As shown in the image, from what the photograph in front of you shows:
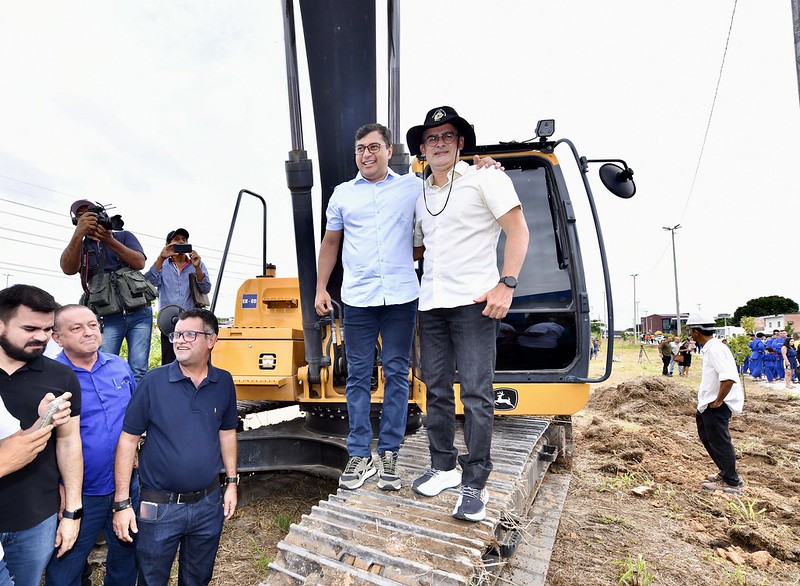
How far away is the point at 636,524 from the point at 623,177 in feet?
9.87

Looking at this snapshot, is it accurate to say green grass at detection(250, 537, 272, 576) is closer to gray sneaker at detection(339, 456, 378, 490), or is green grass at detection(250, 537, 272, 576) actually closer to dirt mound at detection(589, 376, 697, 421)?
gray sneaker at detection(339, 456, 378, 490)

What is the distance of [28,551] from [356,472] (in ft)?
4.42

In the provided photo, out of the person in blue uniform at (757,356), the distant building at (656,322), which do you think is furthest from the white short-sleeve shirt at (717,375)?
the distant building at (656,322)

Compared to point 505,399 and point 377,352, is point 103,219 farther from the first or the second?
point 505,399

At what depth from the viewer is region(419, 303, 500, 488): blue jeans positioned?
88.6 inches

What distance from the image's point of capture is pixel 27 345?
1987 mm

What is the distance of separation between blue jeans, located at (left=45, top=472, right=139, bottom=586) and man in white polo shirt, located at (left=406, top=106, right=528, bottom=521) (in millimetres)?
1436

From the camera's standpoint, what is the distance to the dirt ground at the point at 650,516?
3.49 meters

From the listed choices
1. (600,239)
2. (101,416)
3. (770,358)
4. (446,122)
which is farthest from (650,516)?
(770,358)

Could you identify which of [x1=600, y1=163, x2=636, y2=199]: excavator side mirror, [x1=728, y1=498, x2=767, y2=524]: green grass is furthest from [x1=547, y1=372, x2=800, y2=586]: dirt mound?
[x1=600, y1=163, x2=636, y2=199]: excavator side mirror

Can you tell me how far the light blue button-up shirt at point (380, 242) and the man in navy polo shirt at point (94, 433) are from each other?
1254 millimetres

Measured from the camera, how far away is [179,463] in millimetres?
2303

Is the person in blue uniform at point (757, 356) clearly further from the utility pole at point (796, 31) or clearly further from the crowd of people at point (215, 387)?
Result: the crowd of people at point (215, 387)

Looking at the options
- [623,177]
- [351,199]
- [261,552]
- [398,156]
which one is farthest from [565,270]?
[261,552]
